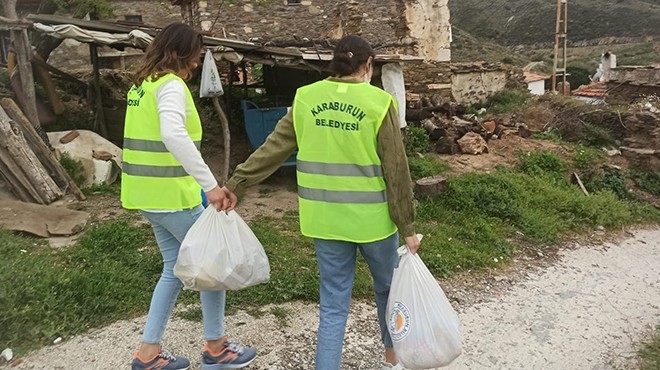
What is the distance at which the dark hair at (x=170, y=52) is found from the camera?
2.58 m

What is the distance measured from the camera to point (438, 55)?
1419cm

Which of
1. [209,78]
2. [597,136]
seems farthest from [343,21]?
[209,78]

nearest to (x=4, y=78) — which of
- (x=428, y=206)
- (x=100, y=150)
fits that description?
(x=100, y=150)

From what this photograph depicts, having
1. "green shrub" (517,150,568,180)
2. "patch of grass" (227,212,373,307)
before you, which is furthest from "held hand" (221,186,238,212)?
"green shrub" (517,150,568,180)

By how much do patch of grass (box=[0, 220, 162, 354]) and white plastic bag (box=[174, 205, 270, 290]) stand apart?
56.7 inches

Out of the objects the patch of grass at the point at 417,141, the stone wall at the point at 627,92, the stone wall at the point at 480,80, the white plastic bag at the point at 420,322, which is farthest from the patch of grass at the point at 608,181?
the white plastic bag at the point at 420,322

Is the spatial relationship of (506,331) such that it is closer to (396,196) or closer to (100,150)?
(396,196)

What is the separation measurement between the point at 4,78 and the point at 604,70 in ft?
60.9

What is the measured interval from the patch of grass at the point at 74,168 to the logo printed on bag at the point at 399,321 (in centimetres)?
584

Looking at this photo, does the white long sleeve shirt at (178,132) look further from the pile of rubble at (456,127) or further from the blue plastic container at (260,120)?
the pile of rubble at (456,127)

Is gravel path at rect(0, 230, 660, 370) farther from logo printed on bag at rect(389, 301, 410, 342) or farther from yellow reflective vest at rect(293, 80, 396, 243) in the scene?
yellow reflective vest at rect(293, 80, 396, 243)

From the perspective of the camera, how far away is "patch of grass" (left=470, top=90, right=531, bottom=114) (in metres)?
13.1

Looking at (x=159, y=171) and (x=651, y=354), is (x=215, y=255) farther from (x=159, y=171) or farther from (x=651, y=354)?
(x=651, y=354)

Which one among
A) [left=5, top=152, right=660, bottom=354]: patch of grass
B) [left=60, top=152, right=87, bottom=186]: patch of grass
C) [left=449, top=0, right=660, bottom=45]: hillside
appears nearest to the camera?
[left=5, top=152, right=660, bottom=354]: patch of grass
